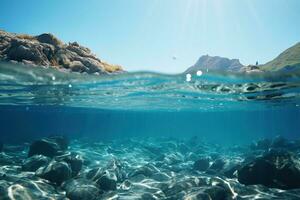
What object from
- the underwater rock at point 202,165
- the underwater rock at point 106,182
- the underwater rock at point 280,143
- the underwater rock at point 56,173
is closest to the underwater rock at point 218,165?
the underwater rock at point 202,165

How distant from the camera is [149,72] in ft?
54.1

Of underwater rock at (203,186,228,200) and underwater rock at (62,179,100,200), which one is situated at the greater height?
underwater rock at (203,186,228,200)

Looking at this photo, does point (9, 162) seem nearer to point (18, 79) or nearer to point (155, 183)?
point (18, 79)

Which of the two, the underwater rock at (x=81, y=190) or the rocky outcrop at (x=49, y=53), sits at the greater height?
the rocky outcrop at (x=49, y=53)

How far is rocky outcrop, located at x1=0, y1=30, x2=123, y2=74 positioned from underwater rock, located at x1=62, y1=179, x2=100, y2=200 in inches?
253

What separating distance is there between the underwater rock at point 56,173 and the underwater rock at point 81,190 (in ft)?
3.69

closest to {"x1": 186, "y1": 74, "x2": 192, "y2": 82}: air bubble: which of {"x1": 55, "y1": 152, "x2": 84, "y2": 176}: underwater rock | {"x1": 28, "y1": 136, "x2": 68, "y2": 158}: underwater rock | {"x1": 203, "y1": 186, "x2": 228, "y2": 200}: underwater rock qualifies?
{"x1": 203, "y1": 186, "x2": 228, "y2": 200}: underwater rock

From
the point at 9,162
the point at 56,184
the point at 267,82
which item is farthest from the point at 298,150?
the point at 9,162

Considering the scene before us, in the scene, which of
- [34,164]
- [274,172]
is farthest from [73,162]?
[274,172]

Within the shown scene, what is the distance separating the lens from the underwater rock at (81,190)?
36.7 feet

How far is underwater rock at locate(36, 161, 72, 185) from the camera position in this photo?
42.9ft

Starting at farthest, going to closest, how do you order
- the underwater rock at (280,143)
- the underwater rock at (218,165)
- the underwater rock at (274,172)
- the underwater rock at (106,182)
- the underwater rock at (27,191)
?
the underwater rock at (280,143) → the underwater rock at (218,165) → the underwater rock at (106,182) → the underwater rock at (274,172) → the underwater rock at (27,191)

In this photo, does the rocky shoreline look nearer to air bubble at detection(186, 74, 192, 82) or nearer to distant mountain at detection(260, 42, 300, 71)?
air bubble at detection(186, 74, 192, 82)

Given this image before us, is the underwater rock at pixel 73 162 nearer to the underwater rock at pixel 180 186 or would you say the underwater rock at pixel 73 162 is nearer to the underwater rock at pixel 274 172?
the underwater rock at pixel 180 186
